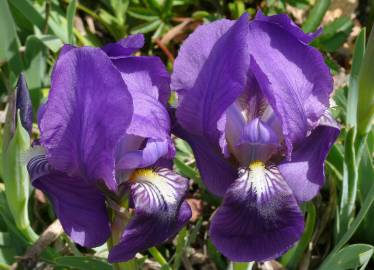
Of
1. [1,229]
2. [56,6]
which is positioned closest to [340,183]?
[1,229]

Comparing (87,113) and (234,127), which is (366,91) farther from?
(87,113)

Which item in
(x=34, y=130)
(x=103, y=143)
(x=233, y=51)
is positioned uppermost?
(x=233, y=51)

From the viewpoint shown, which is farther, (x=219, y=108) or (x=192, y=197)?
(x=192, y=197)

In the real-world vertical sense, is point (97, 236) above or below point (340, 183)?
above

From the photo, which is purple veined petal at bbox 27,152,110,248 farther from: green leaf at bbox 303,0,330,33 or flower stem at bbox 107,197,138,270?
green leaf at bbox 303,0,330,33

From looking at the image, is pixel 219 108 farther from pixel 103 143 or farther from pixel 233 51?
pixel 103 143

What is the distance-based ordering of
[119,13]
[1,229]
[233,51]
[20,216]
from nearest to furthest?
[233,51], [20,216], [1,229], [119,13]

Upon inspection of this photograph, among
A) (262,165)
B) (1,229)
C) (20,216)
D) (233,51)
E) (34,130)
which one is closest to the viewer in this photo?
(233,51)
